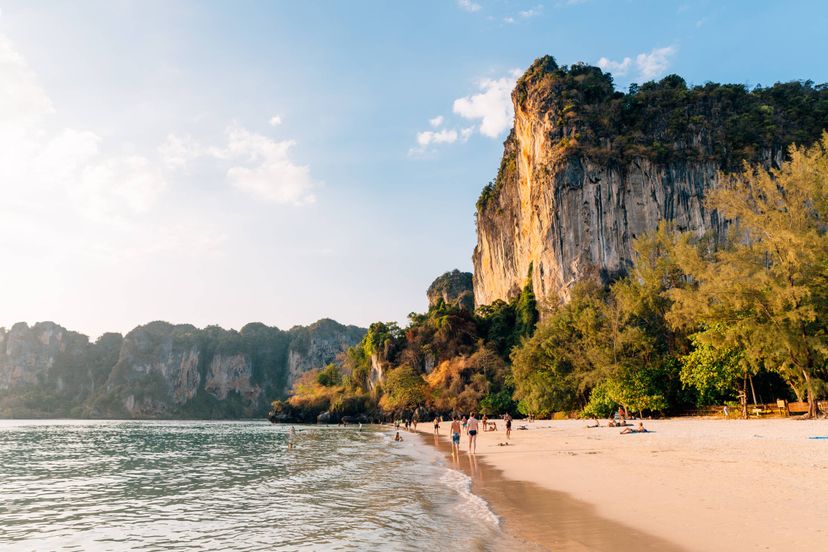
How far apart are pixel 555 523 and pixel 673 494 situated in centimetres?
358

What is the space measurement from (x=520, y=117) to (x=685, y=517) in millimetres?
101791

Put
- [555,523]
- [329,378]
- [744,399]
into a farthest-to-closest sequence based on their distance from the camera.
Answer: [329,378], [744,399], [555,523]

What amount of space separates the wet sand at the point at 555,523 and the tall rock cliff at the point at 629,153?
69.6 m

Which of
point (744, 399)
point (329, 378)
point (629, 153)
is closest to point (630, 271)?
point (744, 399)

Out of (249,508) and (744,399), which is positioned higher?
(744,399)

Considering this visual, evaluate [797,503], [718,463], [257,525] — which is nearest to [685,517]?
[797,503]

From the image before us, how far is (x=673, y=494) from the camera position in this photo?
11.9m

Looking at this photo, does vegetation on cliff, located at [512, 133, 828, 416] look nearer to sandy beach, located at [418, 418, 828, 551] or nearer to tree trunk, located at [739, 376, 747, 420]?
tree trunk, located at [739, 376, 747, 420]

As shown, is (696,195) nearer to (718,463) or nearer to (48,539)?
(718,463)

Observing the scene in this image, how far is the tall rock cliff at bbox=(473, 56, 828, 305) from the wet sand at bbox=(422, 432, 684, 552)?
69.6 meters

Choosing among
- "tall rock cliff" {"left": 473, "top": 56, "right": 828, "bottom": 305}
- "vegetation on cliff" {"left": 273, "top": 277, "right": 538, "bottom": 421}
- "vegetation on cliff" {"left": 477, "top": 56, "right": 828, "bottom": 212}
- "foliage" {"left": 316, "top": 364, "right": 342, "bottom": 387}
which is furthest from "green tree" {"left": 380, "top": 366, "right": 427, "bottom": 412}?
"vegetation on cliff" {"left": 477, "top": 56, "right": 828, "bottom": 212}

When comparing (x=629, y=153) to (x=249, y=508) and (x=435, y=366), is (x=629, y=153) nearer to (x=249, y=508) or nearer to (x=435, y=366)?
(x=435, y=366)

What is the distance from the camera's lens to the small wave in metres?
11.5

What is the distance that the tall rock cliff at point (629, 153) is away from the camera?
8231 centimetres
